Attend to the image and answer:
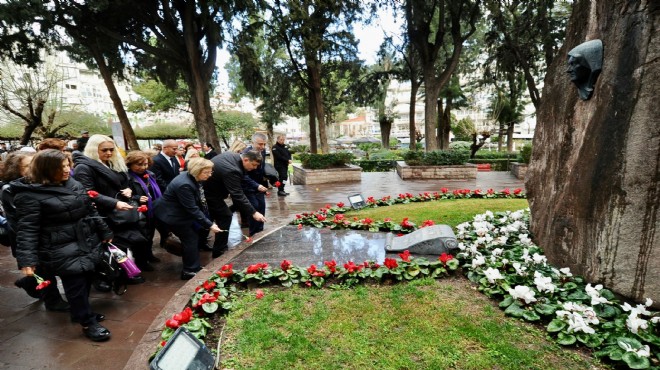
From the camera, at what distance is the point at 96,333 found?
2969 millimetres

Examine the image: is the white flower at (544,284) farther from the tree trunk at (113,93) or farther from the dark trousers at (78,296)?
the tree trunk at (113,93)

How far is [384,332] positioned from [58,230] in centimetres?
284

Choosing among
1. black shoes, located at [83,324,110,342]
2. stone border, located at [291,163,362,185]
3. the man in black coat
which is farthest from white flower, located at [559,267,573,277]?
stone border, located at [291,163,362,185]

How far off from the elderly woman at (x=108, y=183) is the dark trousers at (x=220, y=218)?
3.34 feet

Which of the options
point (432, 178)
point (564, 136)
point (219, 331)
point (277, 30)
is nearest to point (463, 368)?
point (219, 331)

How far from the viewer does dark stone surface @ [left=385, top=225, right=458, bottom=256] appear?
417 centimetres

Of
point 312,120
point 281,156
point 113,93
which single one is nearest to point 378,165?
point 312,120

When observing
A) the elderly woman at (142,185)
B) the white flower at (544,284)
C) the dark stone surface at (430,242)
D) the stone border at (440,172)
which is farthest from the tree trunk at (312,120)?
the white flower at (544,284)

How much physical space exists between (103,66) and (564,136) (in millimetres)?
14939

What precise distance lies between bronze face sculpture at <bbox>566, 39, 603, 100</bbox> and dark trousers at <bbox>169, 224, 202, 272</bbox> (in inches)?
173

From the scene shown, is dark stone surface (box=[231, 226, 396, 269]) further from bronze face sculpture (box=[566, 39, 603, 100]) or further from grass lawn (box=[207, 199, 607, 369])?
bronze face sculpture (box=[566, 39, 603, 100])

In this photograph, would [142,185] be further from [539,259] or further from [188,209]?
[539,259]

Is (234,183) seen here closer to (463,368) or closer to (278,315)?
(278,315)

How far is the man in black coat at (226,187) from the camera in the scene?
4.68m
